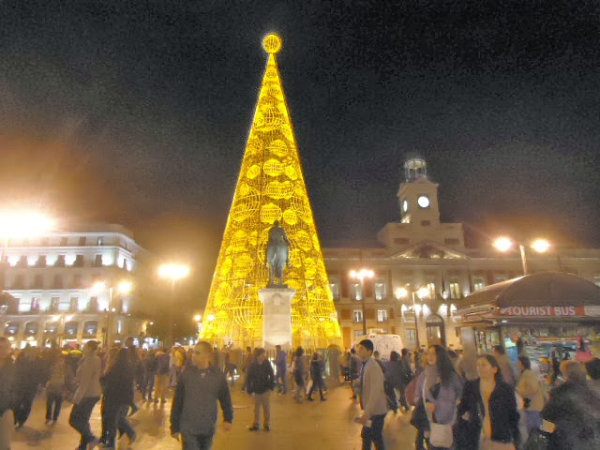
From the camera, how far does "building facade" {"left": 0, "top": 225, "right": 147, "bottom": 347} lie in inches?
1972

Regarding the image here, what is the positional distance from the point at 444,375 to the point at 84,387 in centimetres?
520

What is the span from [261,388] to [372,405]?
424 centimetres

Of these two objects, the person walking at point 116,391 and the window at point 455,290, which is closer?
the person walking at point 116,391

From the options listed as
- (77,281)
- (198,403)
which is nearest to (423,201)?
(77,281)

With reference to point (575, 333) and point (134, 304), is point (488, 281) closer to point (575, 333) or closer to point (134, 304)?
point (134, 304)

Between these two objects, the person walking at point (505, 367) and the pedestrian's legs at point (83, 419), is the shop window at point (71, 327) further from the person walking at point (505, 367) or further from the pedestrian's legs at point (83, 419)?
the person walking at point (505, 367)

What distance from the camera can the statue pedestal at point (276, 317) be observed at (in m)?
17.5

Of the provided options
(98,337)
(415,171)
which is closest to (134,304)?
(98,337)

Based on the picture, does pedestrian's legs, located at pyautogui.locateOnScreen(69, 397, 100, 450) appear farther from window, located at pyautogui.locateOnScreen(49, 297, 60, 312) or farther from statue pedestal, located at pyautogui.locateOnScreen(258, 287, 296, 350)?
window, located at pyautogui.locateOnScreen(49, 297, 60, 312)

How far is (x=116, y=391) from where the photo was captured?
6.91m

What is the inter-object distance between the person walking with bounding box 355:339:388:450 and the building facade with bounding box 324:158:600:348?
5437 cm

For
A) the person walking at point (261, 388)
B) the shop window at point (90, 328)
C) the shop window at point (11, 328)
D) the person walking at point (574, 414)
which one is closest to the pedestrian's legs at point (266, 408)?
the person walking at point (261, 388)

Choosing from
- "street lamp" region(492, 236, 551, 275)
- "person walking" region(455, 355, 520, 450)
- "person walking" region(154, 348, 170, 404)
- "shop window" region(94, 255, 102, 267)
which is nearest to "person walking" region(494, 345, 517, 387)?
"person walking" region(455, 355, 520, 450)

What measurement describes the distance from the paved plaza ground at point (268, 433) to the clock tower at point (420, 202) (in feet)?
188
